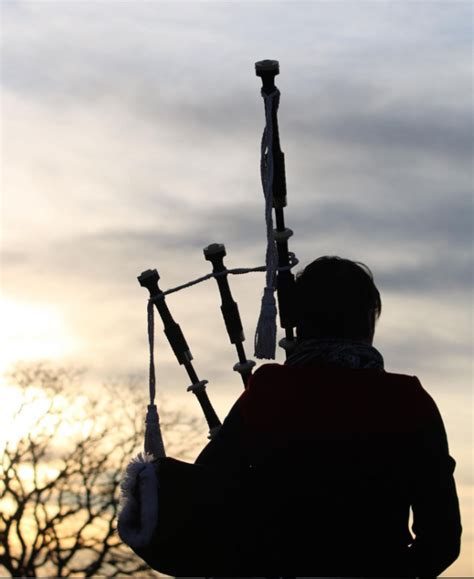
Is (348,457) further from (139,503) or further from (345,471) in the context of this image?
(139,503)

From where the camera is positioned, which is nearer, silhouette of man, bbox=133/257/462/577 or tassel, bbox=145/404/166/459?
silhouette of man, bbox=133/257/462/577

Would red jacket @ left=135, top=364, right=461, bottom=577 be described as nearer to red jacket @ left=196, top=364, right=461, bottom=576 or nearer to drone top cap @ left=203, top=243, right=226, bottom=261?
red jacket @ left=196, top=364, right=461, bottom=576

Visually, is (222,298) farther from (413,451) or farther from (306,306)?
(413,451)

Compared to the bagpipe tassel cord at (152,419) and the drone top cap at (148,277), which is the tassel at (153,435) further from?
the drone top cap at (148,277)

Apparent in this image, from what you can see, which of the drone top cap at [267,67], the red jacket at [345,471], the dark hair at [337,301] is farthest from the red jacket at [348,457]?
the drone top cap at [267,67]

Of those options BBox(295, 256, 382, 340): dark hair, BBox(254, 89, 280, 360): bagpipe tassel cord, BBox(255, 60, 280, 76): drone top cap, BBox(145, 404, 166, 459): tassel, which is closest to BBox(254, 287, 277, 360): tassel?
BBox(254, 89, 280, 360): bagpipe tassel cord

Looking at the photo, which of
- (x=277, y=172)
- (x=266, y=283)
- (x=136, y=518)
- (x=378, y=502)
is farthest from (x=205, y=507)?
(x=277, y=172)

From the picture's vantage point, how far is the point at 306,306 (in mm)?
4297

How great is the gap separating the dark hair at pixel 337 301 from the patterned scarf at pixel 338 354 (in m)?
0.03

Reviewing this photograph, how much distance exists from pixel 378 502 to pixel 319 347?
546 millimetres

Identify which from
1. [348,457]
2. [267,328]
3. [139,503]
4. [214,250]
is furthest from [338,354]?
[214,250]

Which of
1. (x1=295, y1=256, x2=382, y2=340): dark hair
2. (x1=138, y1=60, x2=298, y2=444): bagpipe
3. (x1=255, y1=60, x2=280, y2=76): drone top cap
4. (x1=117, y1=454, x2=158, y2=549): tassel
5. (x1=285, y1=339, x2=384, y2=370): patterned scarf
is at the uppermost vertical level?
(x1=255, y1=60, x2=280, y2=76): drone top cap

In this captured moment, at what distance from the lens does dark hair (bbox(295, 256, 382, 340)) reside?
4250mm

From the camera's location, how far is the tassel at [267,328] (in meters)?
4.80
